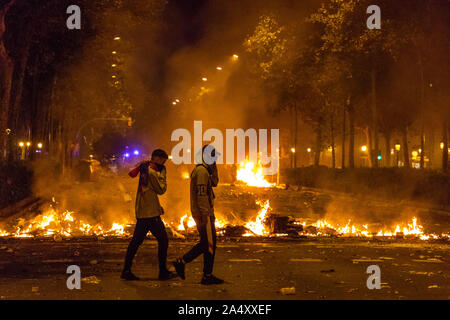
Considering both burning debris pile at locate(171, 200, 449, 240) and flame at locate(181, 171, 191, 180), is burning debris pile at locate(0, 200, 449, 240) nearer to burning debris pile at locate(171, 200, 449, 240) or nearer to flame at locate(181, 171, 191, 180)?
burning debris pile at locate(171, 200, 449, 240)

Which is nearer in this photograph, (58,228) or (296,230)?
(296,230)

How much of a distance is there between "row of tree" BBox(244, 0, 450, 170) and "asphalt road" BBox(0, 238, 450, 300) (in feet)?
50.2

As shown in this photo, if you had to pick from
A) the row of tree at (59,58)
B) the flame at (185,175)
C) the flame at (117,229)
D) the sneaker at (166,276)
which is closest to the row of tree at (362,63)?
the row of tree at (59,58)

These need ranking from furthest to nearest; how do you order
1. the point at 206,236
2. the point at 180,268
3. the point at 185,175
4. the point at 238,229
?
the point at 185,175, the point at 238,229, the point at 180,268, the point at 206,236

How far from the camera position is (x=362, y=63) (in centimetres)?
3441

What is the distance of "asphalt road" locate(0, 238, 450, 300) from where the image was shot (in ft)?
25.3

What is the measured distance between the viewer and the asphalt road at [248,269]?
303 inches

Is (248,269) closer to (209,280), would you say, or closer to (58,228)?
(209,280)

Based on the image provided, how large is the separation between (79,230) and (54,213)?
3.63 meters

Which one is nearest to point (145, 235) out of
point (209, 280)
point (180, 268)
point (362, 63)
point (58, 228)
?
point (180, 268)

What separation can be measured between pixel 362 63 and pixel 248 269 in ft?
87.7

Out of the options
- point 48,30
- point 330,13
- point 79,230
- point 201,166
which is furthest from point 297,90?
point 201,166

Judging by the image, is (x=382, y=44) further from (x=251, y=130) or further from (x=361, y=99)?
(x=251, y=130)

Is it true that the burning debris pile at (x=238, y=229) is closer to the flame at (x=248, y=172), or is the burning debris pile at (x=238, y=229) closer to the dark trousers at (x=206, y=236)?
the dark trousers at (x=206, y=236)
